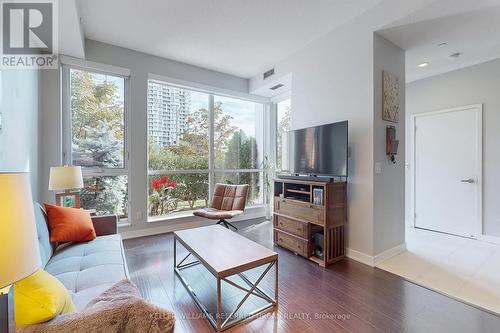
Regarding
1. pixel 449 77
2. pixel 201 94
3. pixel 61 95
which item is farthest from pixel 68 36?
pixel 449 77

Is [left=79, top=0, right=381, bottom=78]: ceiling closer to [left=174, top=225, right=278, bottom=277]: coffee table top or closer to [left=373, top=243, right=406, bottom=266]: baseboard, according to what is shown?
[left=174, top=225, right=278, bottom=277]: coffee table top

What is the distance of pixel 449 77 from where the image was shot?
3816mm

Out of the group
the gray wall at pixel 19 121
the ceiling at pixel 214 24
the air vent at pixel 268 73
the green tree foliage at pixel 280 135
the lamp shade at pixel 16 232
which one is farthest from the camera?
the green tree foliage at pixel 280 135

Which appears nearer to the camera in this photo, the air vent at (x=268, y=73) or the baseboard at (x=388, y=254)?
the baseboard at (x=388, y=254)

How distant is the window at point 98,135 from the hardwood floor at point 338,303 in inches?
50.6

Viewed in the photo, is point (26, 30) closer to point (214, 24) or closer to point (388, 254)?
point (214, 24)

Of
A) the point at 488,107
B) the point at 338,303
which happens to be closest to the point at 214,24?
the point at 338,303

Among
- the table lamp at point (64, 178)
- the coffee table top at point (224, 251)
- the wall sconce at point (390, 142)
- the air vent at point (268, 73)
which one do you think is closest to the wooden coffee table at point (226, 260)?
the coffee table top at point (224, 251)

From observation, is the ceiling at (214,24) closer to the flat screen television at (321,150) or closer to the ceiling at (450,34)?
the ceiling at (450,34)

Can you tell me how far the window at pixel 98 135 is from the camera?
338 centimetres

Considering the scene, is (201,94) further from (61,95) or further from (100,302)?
(100,302)

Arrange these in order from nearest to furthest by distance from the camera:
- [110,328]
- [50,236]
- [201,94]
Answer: [110,328]
[50,236]
[201,94]

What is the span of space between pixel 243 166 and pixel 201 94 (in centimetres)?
167

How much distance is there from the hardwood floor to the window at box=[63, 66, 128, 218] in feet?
4.22
